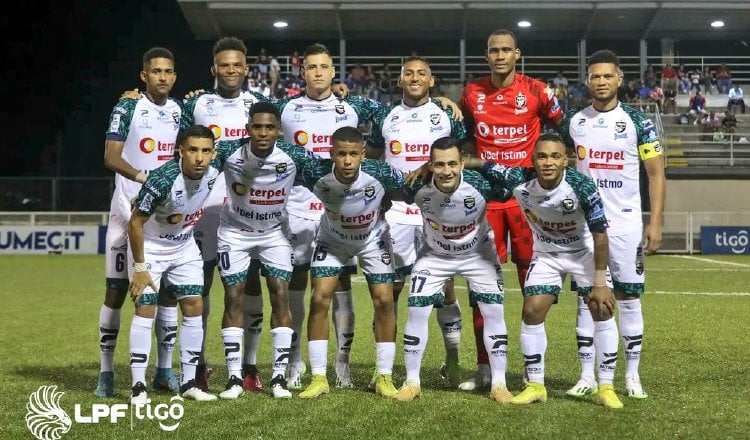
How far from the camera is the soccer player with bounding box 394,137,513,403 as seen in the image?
740cm

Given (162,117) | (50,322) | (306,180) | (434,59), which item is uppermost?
(434,59)

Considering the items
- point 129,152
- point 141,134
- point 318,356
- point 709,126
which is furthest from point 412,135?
point 709,126

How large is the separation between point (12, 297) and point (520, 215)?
11.3m

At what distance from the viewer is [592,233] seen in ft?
23.3

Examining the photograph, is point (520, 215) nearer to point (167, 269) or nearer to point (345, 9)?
point (167, 269)

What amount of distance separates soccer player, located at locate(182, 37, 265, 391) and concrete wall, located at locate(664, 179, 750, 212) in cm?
2531

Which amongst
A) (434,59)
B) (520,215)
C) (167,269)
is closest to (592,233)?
(520,215)

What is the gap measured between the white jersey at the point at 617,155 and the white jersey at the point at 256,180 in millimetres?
2116

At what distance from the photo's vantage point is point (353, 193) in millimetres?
7605

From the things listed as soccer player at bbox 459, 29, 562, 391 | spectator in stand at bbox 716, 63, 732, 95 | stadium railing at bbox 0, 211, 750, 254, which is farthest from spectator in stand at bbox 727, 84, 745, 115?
soccer player at bbox 459, 29, 562, 391

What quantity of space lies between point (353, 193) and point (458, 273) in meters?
0.98

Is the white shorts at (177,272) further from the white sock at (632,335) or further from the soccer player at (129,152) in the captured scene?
the white sock at (632,335)

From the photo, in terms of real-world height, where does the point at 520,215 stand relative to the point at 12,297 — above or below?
above

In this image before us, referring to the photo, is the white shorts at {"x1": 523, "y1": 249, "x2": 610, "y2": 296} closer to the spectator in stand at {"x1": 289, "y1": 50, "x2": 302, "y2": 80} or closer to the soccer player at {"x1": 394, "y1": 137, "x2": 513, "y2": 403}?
the soccer player at {"x1": 394, "y1": 137, "x2": 513, "y2": 403}
